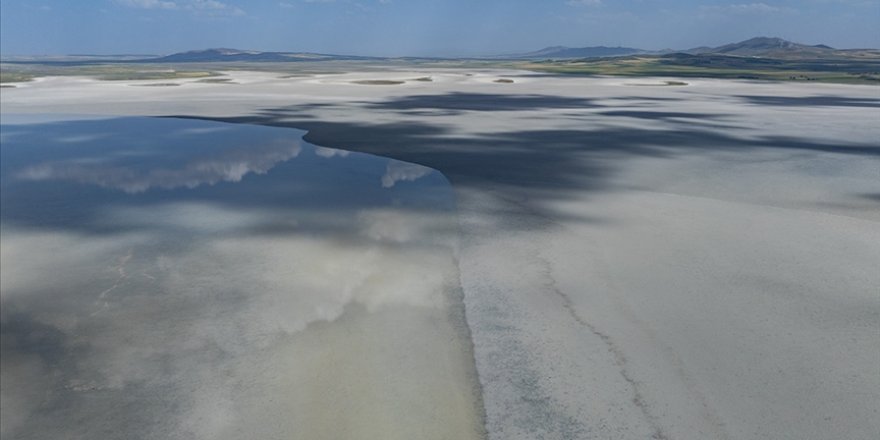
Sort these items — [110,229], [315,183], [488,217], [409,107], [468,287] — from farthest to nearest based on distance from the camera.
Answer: [409,107]
[315,183]
[488,217]
[110,229]
[468,287]

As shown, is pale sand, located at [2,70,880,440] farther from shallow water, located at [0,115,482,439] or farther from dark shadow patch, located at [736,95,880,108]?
dark shadow patch, located at [736,95,880,108]

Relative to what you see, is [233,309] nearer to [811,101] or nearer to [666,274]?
[666,274]

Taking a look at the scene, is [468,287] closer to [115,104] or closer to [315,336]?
[315,336]

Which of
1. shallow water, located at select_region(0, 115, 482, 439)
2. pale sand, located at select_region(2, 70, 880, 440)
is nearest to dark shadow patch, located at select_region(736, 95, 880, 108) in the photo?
pale sand, located at select_region(2, 70, 880, 440)

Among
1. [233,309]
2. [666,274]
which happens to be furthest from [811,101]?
[233,309]

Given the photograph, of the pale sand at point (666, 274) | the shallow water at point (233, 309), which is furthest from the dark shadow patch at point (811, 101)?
the shallow water at point (233, 309)

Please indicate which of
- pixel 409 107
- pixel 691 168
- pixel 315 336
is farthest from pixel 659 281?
pixel 409 107
